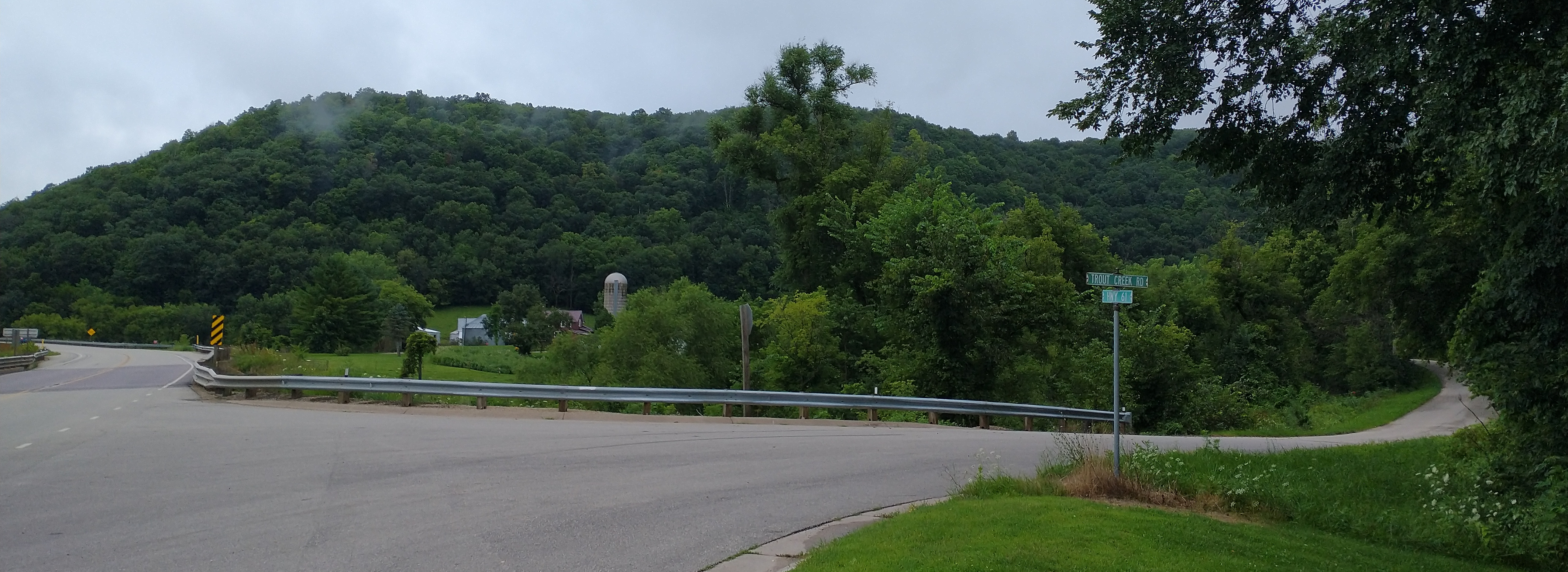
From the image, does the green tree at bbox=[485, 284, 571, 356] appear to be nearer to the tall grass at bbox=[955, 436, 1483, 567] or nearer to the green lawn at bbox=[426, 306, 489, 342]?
the green lawn at bbox=[426, 306, 489, 342]

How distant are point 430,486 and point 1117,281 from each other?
7312 millimetres

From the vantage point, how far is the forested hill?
8794 centimetres

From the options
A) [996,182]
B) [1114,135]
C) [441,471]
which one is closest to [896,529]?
[441,471]

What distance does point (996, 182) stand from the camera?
75875 millimetres

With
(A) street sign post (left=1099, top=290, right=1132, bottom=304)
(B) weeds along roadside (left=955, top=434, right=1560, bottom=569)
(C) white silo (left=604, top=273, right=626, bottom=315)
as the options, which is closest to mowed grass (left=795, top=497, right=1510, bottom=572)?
(B) weeds along roadside (left=955, top=434, right=1560, bottom=569)

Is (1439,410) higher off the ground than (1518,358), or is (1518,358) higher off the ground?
(1518,358)

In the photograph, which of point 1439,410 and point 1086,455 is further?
point 1439,410

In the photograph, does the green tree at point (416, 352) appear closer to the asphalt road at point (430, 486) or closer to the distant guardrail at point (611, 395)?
the distant guardrail at point (611, 395)

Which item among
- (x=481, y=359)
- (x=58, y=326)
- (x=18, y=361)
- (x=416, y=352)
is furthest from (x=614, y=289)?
(x=18, y=361)

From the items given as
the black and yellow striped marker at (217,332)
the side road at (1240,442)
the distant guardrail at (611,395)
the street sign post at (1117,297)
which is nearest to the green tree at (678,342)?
the black and yellow striped marker at (217,332)

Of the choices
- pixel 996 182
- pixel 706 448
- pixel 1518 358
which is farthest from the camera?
pixel 996 182

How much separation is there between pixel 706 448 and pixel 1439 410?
4111cm

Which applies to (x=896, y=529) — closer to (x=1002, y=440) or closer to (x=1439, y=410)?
(x=1002, y=440)

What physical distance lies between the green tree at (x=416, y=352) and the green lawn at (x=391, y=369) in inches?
46.7
